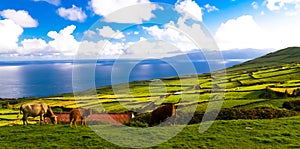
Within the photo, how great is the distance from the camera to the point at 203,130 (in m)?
16.9

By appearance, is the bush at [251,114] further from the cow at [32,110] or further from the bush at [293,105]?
the cow at [32,110]

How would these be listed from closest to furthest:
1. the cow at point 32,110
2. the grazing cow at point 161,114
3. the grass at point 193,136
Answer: the grass at point 193,136
the grazing cow at point 161,114
the cow at point 32,110

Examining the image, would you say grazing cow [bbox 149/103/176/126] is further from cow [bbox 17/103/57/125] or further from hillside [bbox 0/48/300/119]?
cow [bbox 17/103/57/125]

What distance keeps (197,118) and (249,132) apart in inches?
278

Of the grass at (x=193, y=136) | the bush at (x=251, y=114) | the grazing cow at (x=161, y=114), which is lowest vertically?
the grass at (x=193, y=136)

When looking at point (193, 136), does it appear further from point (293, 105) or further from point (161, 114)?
point (293, 105)

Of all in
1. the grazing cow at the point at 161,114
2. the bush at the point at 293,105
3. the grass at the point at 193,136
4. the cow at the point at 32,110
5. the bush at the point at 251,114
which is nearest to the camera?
the grass at the point at 193,136

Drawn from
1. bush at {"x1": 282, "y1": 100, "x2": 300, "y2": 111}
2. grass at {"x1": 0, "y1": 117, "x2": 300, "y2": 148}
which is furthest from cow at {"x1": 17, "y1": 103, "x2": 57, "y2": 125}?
bush at {"x1": 282, "y1": 100, "x2": 300, "y2": 111}

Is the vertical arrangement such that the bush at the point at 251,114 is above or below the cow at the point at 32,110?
below

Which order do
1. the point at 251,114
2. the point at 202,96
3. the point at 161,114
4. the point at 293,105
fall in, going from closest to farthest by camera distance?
the point at 161,114 < the point at 251,114 < the point at 293,105 < the point at 202,96

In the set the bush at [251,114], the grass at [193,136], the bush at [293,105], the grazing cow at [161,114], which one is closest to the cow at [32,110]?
the grass at [193,136]

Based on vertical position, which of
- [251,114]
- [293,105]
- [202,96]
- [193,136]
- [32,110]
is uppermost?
[32,110]

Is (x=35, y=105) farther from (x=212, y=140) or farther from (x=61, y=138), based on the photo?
(x=212, y=140)

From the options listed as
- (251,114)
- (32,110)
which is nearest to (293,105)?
(251,114)
